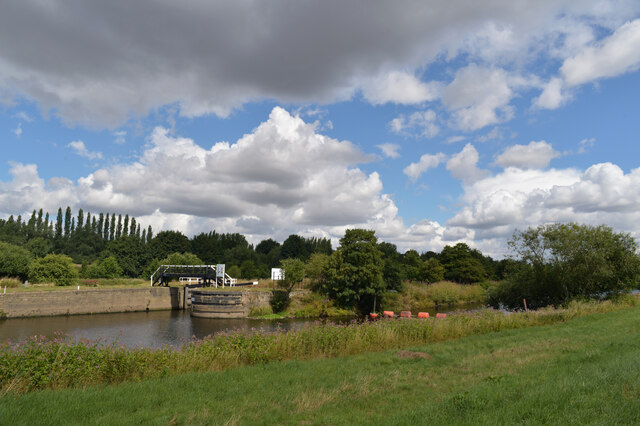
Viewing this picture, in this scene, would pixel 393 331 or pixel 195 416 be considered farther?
pixel 393 331

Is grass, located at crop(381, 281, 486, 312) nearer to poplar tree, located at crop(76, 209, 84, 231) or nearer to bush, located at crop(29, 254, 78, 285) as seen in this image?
bush, located at crop(29, 254, 78, 285)

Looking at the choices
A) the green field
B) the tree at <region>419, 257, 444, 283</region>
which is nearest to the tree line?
the tree at <region>419, 257, 444, 283</region>

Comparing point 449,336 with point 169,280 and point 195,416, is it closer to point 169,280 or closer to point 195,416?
point 195,416

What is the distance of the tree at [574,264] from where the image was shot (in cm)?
2581

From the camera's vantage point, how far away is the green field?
5.52 metres

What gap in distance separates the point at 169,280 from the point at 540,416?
5405 centimetres

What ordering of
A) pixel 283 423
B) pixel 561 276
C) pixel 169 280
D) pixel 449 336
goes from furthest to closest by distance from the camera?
pixel 169 280, pixel 561 276, pixel 449 336, pixel 283 423

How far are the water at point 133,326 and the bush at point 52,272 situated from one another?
8.58 meters

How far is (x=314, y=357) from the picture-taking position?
11172 mm

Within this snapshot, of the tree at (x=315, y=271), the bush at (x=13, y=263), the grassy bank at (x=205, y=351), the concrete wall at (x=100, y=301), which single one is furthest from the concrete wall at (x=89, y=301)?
the grassy bank at (x=205, y=351)

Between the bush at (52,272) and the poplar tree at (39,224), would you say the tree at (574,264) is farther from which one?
the poplar tree at (39,224)

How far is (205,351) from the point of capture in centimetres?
1024

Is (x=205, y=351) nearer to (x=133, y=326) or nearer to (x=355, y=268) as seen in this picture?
(x=133, y=326)

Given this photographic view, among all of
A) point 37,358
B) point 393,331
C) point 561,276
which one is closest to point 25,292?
point 37,358
